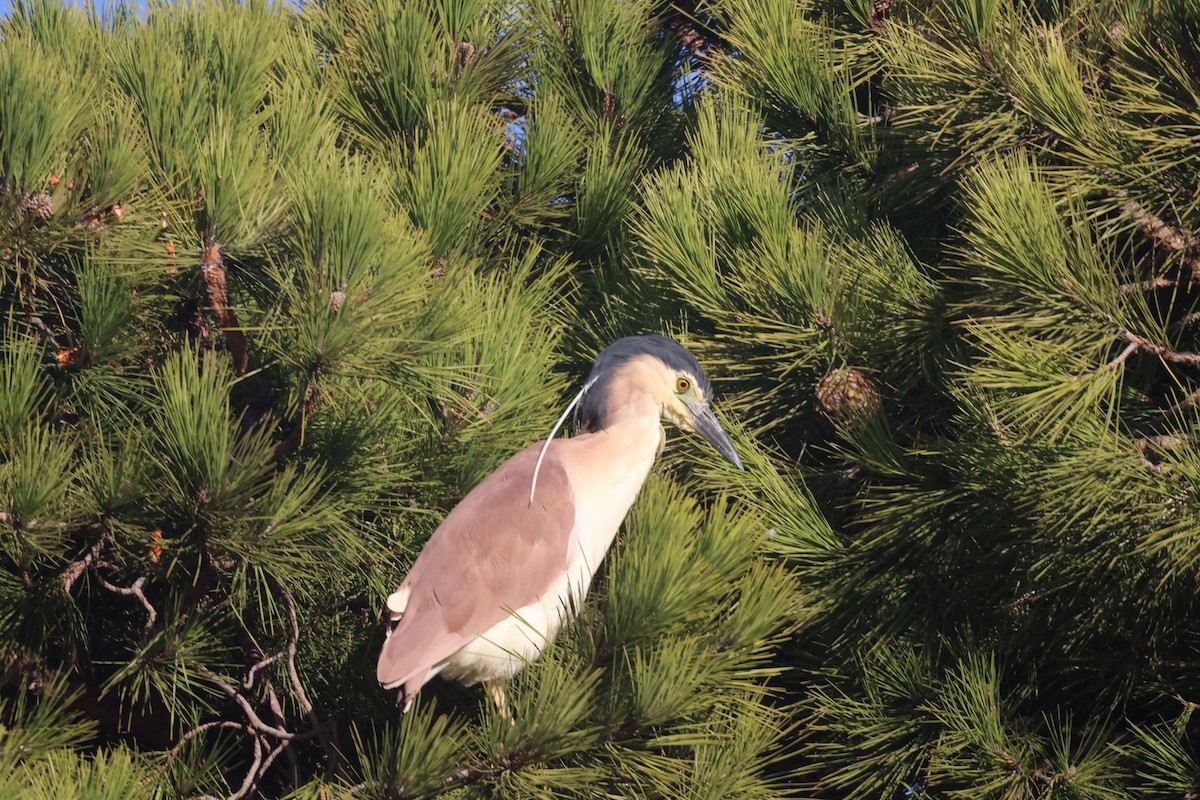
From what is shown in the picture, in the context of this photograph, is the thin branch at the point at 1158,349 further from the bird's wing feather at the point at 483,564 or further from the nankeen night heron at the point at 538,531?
the bird's wing feather at the point at 483,564

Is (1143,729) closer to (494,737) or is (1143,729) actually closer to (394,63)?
(494,737)

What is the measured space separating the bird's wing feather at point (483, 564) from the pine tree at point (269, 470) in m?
0.08

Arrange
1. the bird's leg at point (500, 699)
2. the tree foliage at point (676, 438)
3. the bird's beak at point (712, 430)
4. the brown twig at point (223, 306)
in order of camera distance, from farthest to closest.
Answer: the bird's beak at point (712, 430)
the brown twig at point (223, 306)
the tree foliage at point (676, 438)
the bird's leg at point (500, 699)

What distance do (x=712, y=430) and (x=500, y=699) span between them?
62 cm

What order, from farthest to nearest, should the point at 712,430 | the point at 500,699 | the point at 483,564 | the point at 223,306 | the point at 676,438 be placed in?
the point at 676,438, the point at 712,430, the point at 483,564, the point at 223,306, the point at 500,699

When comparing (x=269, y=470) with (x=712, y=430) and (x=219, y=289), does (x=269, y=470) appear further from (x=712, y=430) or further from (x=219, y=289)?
(x=712, y=430)

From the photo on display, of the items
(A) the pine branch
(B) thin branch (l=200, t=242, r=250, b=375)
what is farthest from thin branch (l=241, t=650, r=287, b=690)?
(A) the pine branch

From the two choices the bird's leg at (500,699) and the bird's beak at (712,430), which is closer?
the bird's leg at (500,699)

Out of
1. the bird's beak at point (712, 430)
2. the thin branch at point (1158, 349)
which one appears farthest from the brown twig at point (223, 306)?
the thin branch at point (1158, 349)

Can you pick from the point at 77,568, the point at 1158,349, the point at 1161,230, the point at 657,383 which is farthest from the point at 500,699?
the point at 1161,230

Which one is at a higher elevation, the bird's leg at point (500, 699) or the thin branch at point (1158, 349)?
the thin branch at point (1158, 349)

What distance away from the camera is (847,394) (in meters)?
1.79

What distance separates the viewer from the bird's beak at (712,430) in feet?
5.83

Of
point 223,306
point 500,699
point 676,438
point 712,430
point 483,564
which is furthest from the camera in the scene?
point 676,438
